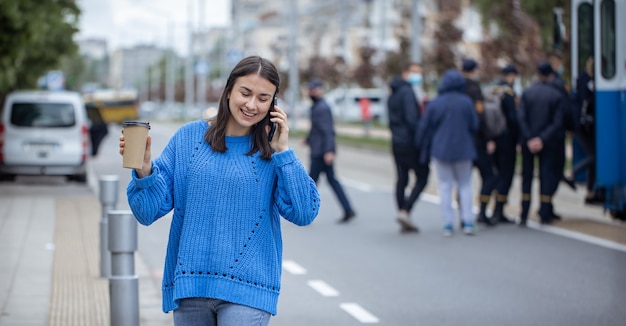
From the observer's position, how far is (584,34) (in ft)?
47.8

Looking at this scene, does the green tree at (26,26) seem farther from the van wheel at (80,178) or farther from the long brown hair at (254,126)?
the long brown hair at (254,126)

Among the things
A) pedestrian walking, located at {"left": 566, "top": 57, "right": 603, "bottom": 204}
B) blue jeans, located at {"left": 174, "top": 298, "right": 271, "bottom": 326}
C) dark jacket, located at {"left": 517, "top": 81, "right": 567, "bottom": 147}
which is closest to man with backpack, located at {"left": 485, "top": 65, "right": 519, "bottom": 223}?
dark jacket, located at {"left": 517, "top": 81, "right": 567, "bottom": 147}

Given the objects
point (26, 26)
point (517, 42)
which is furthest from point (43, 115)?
point (517, 42)

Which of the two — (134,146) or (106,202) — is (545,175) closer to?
(106,202)

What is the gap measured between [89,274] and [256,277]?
A: 23.0ft

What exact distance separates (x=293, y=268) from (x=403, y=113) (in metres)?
3.23

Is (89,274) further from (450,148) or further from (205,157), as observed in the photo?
(205,157)

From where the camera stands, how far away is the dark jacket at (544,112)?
15.0 meters

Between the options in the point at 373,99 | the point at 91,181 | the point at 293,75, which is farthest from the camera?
the point at 373,99

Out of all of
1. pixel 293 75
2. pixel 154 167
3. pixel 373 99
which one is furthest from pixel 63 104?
pixel 373 99

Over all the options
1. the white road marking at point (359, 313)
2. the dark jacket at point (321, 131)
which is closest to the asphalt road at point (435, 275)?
the white road marking at point (359, 313)

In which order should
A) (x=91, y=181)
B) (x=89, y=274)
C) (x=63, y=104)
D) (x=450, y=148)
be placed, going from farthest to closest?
(x=91, y=181)
(x=63, y=104)
(x=450, y=148)
(x=89, y=274)

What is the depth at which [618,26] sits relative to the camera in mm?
13094

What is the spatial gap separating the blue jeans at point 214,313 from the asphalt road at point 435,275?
4.48 meters
